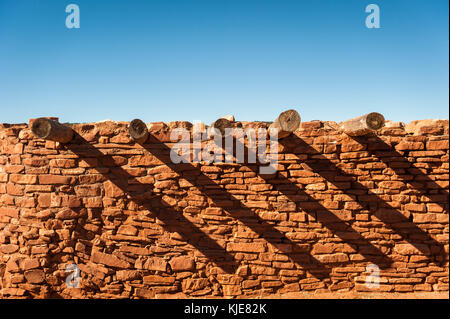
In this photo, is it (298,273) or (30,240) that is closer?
(298,273)

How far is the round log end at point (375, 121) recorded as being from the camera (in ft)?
9.67

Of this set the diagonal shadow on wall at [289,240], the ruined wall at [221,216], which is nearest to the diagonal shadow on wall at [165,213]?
the ruined wall at [221,216]

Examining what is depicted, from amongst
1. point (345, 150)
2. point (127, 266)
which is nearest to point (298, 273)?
point (345, 150)

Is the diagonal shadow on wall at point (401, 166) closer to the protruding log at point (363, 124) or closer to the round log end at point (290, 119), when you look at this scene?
the protruding log at point (363, 124)

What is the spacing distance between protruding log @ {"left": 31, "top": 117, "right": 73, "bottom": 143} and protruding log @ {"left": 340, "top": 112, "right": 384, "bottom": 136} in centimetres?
404

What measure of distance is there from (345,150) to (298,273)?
194cm

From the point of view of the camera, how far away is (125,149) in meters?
3.89

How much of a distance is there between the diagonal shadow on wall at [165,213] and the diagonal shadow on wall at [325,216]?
1274 millimetres

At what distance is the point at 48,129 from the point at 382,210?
479 cm

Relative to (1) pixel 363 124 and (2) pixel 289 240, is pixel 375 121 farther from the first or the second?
(2) pixel 289 240

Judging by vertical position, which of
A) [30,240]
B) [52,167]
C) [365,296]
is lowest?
[365,296]

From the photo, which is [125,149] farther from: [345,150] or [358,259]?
[358,259]

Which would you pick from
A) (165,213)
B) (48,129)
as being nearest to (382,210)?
(165,213)

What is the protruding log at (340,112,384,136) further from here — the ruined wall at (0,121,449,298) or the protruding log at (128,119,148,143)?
the protruding log at (128,119,148,143)
